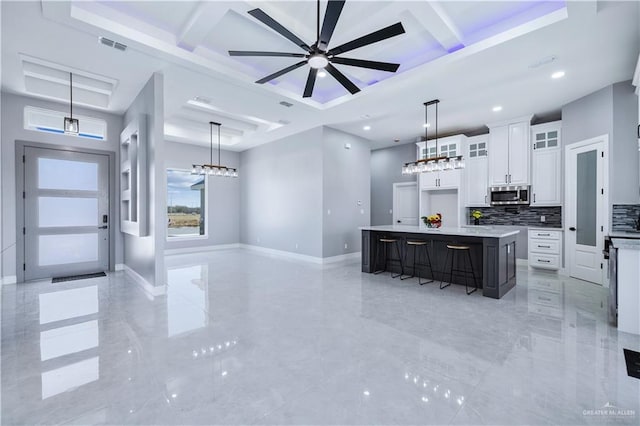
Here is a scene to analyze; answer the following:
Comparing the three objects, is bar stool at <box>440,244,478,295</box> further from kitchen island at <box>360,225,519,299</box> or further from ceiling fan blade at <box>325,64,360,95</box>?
ceiling fan blade at <box>325,64,360,95</box>

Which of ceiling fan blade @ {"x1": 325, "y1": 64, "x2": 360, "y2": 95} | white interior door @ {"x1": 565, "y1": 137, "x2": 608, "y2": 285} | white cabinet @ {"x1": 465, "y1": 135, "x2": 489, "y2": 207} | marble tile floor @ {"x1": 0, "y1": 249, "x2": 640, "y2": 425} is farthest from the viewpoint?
white cabinet @ {"x1": 465, "y1": 135, "x2": 489, "y2": 207}

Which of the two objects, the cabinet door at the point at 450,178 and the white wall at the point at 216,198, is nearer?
the cabinet door at the point at 450,178

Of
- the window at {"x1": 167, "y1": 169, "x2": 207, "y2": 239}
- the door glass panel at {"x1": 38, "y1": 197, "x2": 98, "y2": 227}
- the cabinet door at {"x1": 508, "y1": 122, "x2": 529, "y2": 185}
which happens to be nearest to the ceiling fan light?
the cabinet door at {"x1": 508, "y1": 122, "x2": 529, "y2": 185}

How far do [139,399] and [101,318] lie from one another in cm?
201

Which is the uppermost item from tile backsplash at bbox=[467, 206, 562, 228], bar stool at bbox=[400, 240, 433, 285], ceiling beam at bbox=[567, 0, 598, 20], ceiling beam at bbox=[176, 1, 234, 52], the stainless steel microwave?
ceiling beam at bbox=[176, 1, 234, 52]

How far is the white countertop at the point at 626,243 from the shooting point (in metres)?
2.98

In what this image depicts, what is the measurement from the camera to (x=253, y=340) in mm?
2797

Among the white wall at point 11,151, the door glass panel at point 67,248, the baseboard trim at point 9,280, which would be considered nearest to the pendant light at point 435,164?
the door glass panel at point 67,248

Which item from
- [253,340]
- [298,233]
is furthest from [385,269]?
[253,340]

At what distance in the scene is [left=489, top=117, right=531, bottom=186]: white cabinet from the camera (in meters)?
6.01

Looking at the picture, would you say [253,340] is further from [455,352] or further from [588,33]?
[588,33]

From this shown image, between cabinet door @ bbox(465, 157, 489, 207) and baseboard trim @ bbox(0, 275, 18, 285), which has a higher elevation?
cabinet door @ bbox(465, 157, 489, 207)

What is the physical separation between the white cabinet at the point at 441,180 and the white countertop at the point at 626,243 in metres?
3.80

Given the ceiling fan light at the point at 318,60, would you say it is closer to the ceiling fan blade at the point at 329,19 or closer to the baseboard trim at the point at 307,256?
the ceiling fan blade at the point at 329,19
